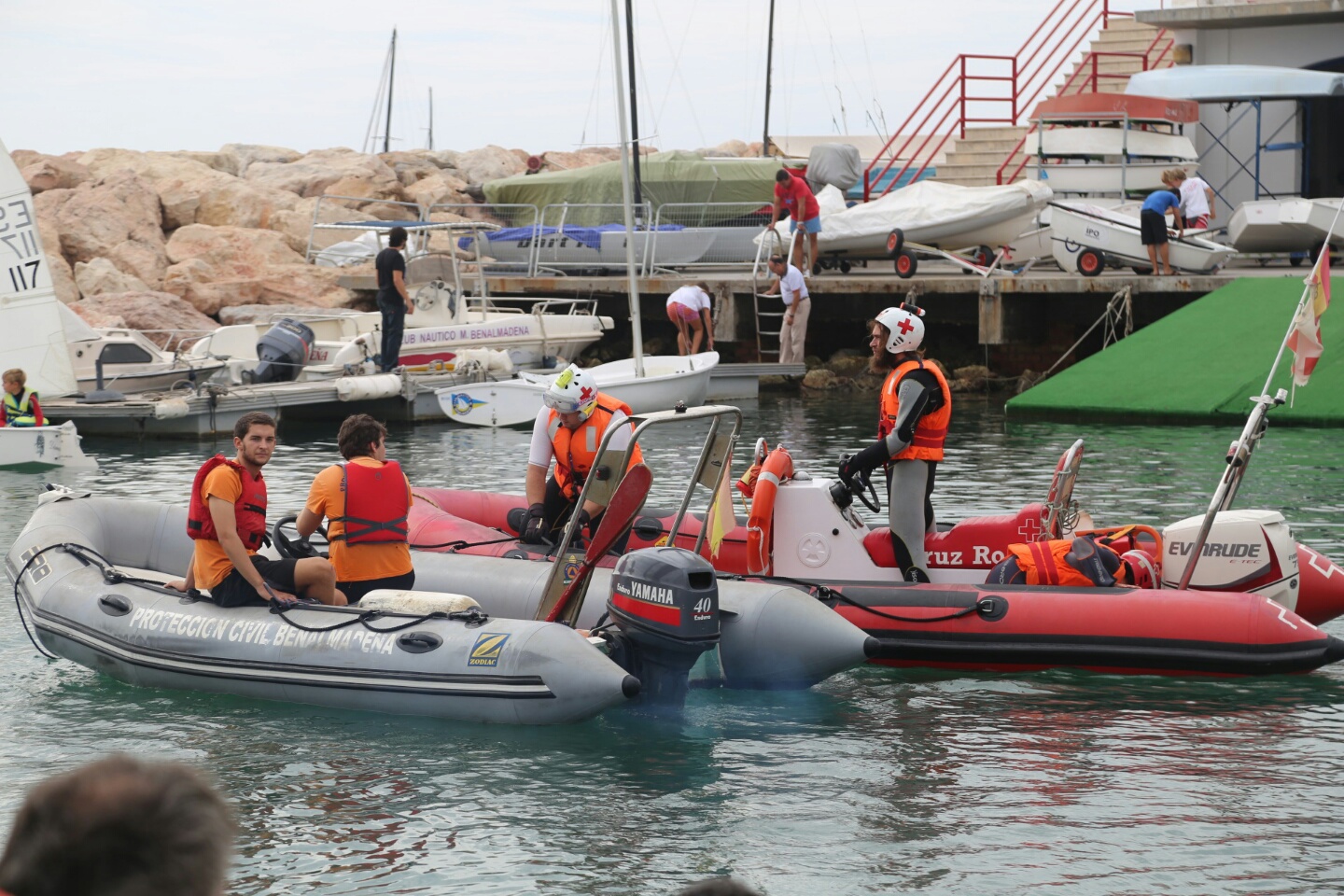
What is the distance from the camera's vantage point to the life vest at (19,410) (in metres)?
14.2

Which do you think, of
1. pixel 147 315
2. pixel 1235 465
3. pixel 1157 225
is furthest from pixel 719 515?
pixel 147 315

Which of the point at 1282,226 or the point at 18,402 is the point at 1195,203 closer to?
the point at 1282,226

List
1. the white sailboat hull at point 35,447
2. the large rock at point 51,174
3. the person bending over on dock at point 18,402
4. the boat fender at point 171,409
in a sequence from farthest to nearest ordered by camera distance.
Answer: the large rock at point 51,174, the boat fender at point 171,409, the person bending over on dock at point 18,402, the white sailboat hull at point 35,447

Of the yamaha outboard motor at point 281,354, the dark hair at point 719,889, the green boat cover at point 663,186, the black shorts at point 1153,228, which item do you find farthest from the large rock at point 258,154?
the dark hair at point 719,889

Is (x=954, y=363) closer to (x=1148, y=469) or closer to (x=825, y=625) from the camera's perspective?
(x=1148, y=469)

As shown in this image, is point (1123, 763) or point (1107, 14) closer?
point (1123, 763)

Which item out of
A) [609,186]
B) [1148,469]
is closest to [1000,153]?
[609,186]

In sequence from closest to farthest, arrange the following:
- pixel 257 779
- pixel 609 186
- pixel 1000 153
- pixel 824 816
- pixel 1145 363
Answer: pixel 824 816
pixel 257 779
pixel 1145 363
pixel 1000 153
pixel 609 186

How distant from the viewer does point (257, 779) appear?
5.86 metres

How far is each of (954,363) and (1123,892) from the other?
17148 millimetres

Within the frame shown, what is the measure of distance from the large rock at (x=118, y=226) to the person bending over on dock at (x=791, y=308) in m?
11.9

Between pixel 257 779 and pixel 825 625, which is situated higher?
pixel 825 625

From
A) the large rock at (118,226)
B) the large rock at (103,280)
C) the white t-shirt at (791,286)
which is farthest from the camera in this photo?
the large rock at (118,226)

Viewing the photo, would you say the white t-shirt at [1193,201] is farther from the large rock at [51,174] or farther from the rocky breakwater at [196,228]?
the large rock at [51,174]
